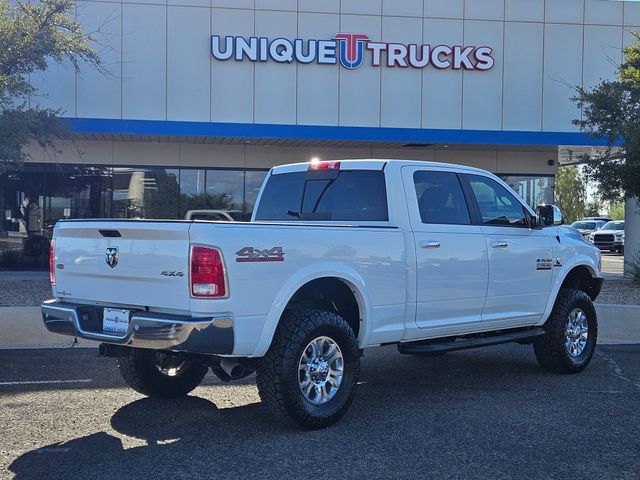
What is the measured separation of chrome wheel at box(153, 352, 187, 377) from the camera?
633 cm

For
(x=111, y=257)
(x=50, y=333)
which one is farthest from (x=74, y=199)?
(x=111, y=257)

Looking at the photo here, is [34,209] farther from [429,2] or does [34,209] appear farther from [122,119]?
[429,2]

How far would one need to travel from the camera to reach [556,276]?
24.6 ft

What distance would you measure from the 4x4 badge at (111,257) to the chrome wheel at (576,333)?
481 cm

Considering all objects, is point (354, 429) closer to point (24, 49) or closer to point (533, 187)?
point (24, 49)

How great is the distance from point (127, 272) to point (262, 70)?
12.8 m

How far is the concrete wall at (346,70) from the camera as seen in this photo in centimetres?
1680

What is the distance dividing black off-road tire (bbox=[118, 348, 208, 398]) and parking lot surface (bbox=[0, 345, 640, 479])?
0.13m

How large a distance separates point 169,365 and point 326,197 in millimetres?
2111

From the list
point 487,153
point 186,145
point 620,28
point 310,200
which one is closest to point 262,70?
point 186,145

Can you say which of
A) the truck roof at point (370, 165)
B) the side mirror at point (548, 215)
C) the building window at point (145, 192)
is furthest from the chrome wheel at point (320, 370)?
the building window at point (145, 192)

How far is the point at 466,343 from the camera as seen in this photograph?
6.59 m

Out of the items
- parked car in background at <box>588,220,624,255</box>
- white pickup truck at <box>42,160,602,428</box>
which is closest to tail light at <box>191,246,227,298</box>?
white pickup truck at <box>42,160,602,428</box>

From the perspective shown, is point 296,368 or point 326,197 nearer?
point 296,368
